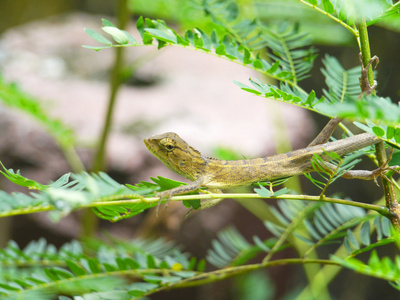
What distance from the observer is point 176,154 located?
191cm

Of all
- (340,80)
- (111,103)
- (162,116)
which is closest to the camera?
(340,80)

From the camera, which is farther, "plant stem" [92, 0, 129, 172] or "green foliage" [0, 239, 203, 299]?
"plant stem" [92, 0, 129, 172]

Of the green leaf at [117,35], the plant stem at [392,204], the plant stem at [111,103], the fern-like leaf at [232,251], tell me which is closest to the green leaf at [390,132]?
the plant stem at [392,204]

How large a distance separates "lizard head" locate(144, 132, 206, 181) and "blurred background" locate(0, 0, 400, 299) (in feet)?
1.60

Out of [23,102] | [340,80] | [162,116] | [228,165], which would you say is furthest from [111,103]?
[162,116]

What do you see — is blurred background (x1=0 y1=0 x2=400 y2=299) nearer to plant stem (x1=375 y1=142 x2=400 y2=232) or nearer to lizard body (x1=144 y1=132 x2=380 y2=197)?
lizard body (x1=144 y1=132 x2=380 y2=197)

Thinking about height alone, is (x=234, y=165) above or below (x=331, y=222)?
above

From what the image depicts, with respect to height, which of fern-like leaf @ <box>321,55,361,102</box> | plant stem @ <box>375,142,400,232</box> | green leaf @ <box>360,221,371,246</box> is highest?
fern-like leaf @ <box>321,55,361,102</box>

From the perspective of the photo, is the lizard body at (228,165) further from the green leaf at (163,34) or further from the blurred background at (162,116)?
the green leaf at (163,34)

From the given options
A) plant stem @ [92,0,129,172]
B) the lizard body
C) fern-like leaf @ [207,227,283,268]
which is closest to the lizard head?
the lizard body

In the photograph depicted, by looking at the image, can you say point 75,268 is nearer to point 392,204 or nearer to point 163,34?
point 163,34

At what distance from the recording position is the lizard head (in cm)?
Answer: 189

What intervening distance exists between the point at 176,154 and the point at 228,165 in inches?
9.9

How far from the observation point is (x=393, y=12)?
1152mm
